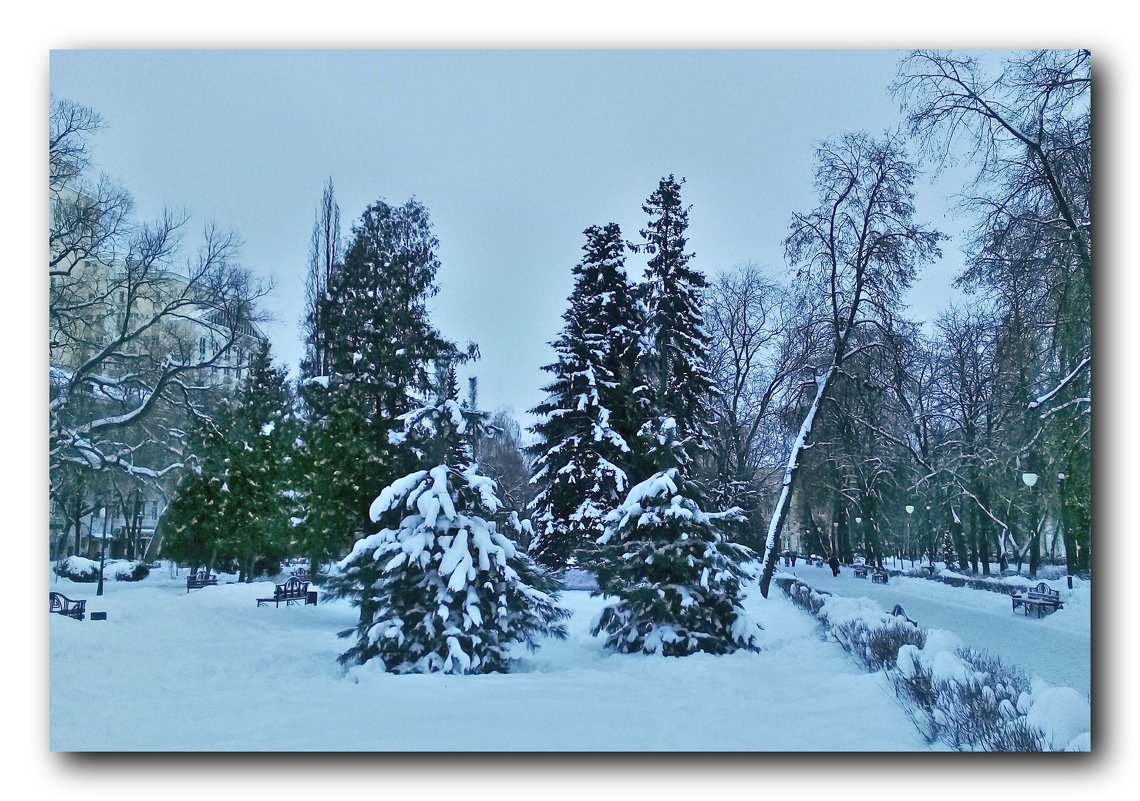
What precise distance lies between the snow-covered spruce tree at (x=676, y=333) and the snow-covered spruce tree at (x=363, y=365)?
1.59 meters

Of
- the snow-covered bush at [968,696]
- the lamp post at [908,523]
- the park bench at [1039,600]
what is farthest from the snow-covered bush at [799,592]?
the park bench at [1039,600]

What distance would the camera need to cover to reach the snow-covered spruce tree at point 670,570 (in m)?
5.72

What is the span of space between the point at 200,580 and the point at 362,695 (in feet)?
5.00

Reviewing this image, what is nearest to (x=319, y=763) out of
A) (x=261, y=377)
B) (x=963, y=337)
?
(x=261, y=377)

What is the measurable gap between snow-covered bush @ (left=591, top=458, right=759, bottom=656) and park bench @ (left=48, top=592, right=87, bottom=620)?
3.56 m

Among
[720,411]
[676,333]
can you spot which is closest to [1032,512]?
[720,411]

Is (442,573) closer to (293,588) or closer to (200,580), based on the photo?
(293,588)

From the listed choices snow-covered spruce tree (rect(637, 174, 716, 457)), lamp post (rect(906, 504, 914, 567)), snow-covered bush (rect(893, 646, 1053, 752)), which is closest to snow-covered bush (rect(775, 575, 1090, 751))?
snow-covered bush (rect(893, 646, 1053, 752))

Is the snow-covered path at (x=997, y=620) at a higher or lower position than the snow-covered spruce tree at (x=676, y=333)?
lower

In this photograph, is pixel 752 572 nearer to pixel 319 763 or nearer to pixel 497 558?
pixel 497 558

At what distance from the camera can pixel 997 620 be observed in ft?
17.2

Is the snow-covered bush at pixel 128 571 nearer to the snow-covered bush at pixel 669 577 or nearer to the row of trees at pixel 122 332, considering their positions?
the row of trees at pixel 122 332
